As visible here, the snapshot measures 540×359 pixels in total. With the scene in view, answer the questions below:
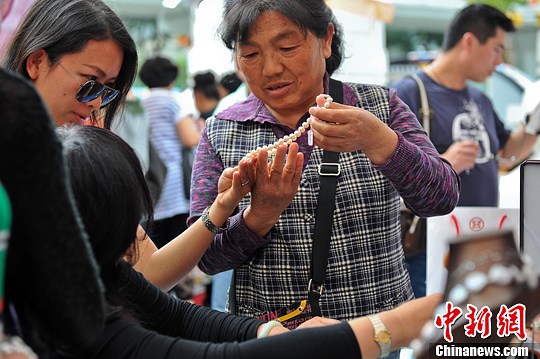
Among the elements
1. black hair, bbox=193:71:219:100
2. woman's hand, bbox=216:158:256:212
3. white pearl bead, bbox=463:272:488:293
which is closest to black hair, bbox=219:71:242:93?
woman's hand, bbox=216:158:256:212

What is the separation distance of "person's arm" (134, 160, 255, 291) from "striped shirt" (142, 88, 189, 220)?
2.38m

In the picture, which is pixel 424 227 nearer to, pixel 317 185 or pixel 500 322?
pixel 317 185

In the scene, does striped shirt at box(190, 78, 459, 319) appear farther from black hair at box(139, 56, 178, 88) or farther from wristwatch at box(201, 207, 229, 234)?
black hair at box(139, 56, 178, 88)

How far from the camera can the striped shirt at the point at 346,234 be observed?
5.89ft

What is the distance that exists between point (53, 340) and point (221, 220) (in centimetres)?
76

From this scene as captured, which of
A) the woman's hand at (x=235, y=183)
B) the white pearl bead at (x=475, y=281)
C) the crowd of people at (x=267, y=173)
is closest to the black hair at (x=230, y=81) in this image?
the crowd of people at (x=267, y=173)

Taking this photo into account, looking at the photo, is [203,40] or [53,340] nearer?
[53,340]

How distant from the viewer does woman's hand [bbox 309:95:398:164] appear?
1556 mm

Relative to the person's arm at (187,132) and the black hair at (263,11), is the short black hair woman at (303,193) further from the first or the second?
the person's arm at (187,132)

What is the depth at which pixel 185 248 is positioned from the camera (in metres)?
1.84

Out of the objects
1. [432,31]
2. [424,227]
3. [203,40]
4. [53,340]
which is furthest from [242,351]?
[432,31]

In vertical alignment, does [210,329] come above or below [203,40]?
below

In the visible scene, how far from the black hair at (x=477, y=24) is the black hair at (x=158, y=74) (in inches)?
71.6

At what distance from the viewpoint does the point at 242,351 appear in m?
1.21
